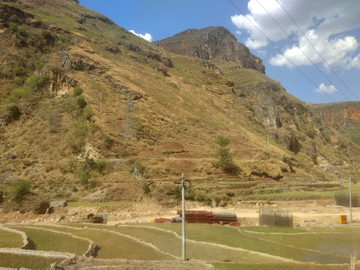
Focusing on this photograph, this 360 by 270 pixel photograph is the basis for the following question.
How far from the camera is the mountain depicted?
31.3 m

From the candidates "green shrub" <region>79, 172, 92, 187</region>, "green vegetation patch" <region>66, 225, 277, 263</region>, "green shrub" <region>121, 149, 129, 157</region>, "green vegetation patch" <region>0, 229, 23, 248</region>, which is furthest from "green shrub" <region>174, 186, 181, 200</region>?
"green vegetation patch" <region>0, 229, 23, 248</region>

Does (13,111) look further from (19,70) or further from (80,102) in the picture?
(19,70)

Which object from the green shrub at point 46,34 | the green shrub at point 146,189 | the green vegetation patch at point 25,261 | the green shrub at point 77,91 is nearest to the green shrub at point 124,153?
the green shrub at point 146,189

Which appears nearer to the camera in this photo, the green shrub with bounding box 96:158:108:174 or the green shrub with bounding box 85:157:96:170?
the green shrub with bounding box 85:157:96:170

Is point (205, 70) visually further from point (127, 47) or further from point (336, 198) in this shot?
point (336, 198)

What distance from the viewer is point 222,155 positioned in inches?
1480

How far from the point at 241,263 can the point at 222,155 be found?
86.3 feet

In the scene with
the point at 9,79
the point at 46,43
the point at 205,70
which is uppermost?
the point at 205,70

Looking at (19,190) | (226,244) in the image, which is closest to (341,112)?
(226,244)

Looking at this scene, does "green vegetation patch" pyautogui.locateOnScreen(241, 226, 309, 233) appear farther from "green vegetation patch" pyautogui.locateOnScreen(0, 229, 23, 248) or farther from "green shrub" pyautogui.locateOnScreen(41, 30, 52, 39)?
"green shrub" pyautogui.locateOnScreen(41, 30, 52, 39)

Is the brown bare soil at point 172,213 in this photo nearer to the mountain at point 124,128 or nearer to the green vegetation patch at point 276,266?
the mountain at point 124,128

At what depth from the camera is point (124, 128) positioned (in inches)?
1540

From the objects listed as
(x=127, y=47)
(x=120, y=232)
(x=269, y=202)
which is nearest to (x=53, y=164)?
(x=120, y=232)

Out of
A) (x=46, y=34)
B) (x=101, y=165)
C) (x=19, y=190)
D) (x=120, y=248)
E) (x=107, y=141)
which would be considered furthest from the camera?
(x=46, y=34)
